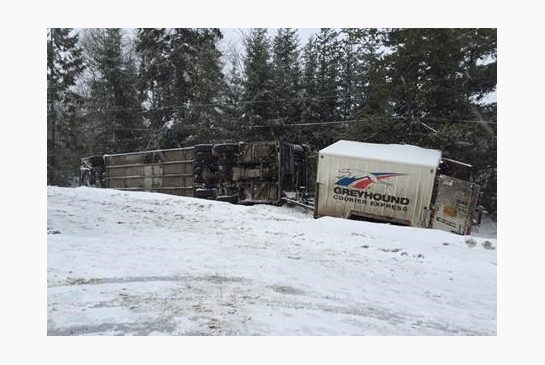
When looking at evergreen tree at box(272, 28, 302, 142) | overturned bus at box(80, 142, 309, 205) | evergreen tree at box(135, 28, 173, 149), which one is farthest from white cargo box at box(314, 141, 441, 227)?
evergreen tree at box(135, 28, 173, 149)

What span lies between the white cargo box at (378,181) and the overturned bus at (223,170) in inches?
61.8

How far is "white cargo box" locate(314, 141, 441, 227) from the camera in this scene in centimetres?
762

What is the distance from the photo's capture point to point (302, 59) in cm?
665

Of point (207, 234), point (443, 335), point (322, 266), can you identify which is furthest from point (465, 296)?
point (207, 234)

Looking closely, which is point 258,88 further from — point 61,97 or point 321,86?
point 61,97

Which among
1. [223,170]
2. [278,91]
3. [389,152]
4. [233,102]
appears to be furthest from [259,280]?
[223,170]

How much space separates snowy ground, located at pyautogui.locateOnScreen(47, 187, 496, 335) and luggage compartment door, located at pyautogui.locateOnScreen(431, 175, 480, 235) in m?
1.95

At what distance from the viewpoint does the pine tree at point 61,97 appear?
15.3 feet

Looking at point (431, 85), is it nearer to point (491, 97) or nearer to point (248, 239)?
point (491, 97)

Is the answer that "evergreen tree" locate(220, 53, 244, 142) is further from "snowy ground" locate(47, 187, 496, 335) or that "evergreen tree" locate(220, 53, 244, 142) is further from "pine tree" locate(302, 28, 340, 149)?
"snowy ground" locate(47, 187, 496, 335)

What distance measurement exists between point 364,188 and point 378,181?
30 cm

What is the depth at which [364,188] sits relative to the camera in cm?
791

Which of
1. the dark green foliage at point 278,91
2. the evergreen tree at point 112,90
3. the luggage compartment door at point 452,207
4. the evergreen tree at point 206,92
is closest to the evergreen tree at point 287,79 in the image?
the dark green foliage at point 278,91

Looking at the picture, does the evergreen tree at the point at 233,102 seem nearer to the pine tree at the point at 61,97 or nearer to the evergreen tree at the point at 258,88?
the evergreen tree at the point at 258,88
